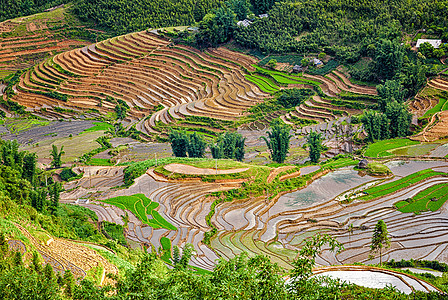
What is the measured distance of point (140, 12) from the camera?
76.9m

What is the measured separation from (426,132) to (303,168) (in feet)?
37.3

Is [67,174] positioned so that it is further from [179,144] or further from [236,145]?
[236,145]

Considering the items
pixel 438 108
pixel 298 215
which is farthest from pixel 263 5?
pixel 298 215

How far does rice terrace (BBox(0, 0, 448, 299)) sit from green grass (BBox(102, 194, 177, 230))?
141 millimetres

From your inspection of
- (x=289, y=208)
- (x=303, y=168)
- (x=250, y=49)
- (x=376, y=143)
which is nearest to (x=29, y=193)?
(x=289, y=208)

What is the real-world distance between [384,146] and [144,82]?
3142 cm

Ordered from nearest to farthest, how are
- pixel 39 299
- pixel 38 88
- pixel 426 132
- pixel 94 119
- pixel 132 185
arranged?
pixel 39 299, pixel 132 185, pixel 426 132, pixel 94 119, pixel 38 88

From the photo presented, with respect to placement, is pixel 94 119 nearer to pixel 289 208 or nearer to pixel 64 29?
pixel 64 29

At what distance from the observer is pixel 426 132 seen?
1722 inches

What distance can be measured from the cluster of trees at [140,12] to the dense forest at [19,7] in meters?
7.36

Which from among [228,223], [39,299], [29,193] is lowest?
[228,223]

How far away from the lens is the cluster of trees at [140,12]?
248 feet

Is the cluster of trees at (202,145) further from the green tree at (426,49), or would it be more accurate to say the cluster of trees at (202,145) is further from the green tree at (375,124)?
the green tree at (426,49)

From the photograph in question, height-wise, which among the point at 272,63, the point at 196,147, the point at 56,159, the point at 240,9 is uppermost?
the point at 240,9
